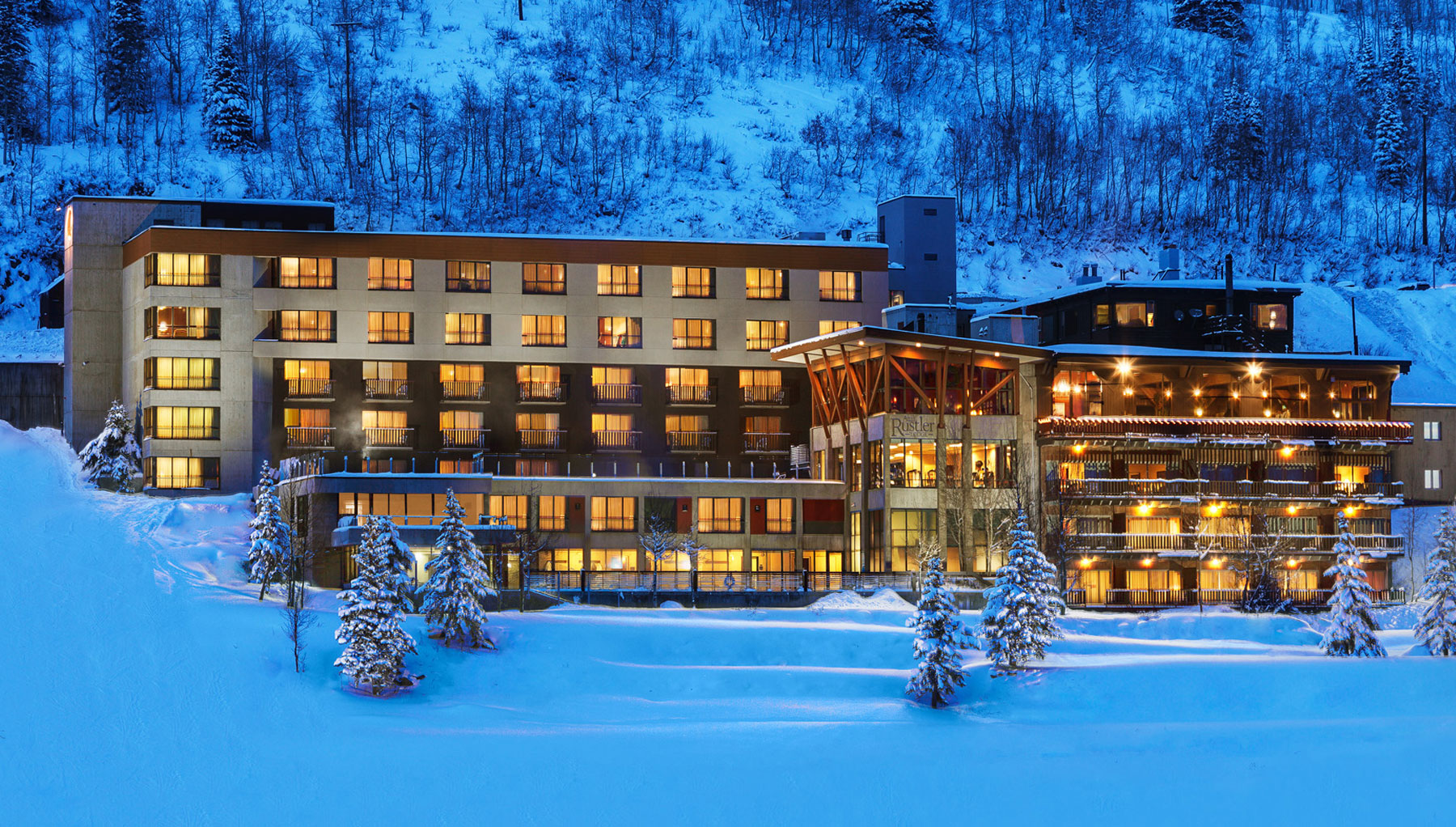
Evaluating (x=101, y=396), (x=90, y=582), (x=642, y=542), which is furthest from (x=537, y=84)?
(x=90, y=582)

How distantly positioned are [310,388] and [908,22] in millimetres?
119658

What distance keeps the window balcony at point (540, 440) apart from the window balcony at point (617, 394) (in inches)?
118

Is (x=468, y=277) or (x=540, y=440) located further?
(x=468, y=277)

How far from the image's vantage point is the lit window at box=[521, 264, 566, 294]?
82312mm

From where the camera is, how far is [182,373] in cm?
7906

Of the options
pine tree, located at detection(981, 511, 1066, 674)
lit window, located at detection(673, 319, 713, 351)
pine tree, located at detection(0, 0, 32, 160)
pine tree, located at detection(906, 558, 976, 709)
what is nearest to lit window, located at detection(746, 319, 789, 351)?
lit window, located at detection(673, 319, 713, 351)

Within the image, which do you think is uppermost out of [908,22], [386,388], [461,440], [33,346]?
[908,22]

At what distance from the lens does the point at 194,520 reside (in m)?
67.6

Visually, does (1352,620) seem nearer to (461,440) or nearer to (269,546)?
(269,546)

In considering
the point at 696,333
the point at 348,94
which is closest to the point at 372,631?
the point at 696,333

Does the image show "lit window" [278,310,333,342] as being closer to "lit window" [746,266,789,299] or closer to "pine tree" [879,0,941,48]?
"lit window" [746,266,789,299]

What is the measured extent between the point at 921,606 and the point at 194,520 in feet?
113

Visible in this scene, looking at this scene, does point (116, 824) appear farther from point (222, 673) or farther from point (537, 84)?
point (537, 84)

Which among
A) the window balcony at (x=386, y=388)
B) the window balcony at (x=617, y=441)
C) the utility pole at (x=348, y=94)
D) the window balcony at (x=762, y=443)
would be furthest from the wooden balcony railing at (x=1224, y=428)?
the utility pole at (x=348, y=94)
